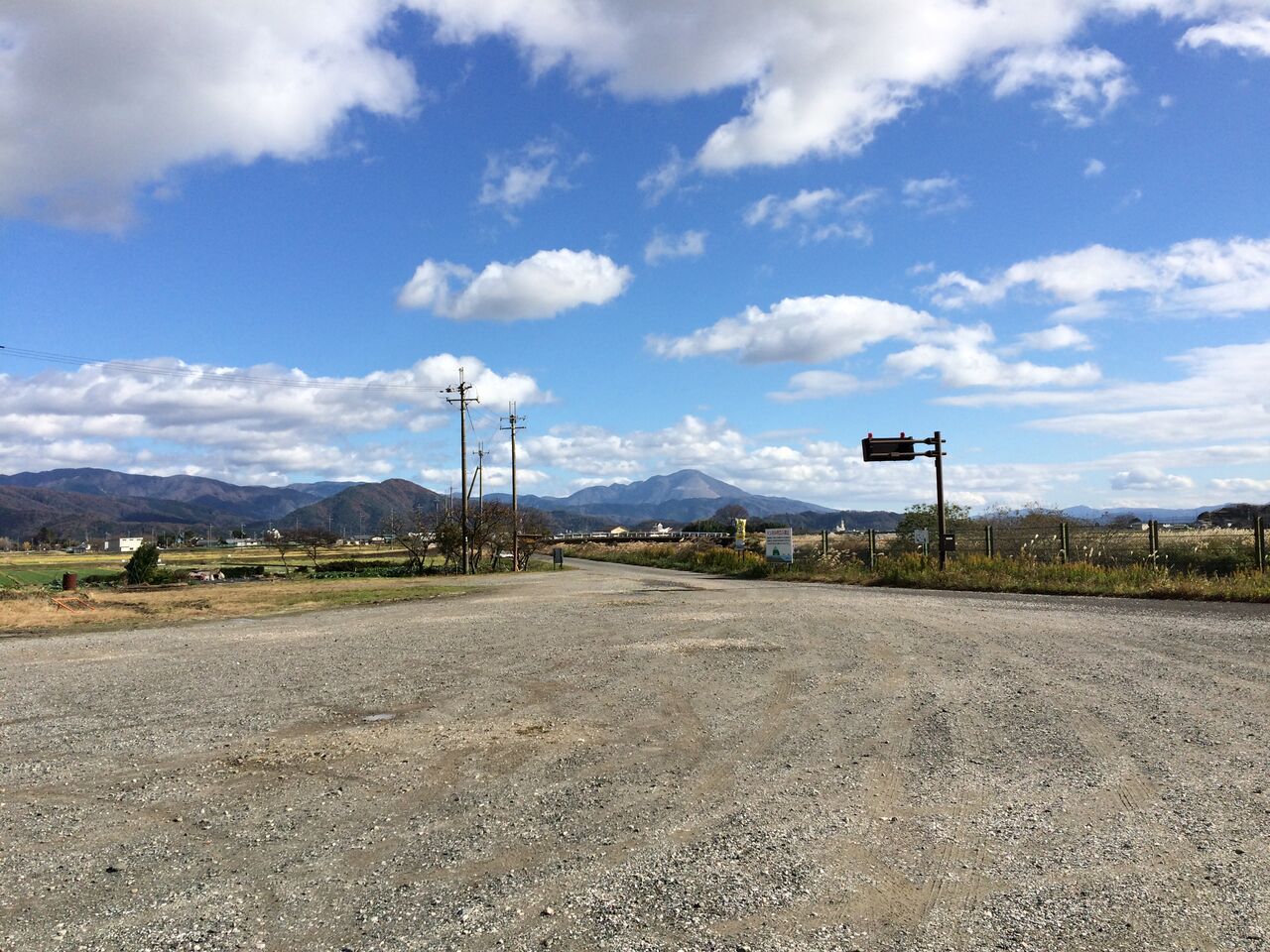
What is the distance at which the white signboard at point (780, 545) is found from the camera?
34.3 m

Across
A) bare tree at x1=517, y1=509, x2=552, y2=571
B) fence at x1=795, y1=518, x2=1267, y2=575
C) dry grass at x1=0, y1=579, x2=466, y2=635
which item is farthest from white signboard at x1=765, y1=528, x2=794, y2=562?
bare tree at x1=517, y1=509, x2=552, y2=571

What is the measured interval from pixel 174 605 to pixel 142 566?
20.9m

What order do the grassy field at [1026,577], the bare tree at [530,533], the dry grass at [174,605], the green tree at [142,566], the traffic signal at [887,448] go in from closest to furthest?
the grassy field at [1026,577]
the dry grass at [174,605]
the traffic signal at [887,448]
the green tree at [142,566]
the bare tree at [530,533]

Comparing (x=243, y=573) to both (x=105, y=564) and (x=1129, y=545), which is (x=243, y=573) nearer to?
(x=105, y=564)

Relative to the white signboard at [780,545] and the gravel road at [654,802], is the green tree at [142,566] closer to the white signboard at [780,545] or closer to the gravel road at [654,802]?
the white signboard at [780,545]

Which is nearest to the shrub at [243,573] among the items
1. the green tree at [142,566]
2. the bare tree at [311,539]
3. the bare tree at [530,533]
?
the green tree at [142,566]

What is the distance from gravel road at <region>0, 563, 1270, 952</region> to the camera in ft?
13.0

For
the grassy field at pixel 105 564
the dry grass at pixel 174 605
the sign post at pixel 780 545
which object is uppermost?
the sign post at pixel 780 545

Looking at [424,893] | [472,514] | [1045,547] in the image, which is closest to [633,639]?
[424,893]

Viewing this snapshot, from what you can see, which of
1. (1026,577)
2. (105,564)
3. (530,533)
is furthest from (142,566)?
(105,564)

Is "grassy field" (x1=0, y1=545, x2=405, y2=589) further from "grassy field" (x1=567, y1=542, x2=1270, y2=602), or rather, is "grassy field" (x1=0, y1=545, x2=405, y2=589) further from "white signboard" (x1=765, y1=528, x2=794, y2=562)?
"grassy field" (x1=567, y1=542, x2=1270, y2=602)

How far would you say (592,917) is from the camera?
3.97 meters

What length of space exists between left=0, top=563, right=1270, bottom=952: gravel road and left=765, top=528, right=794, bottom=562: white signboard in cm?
2215

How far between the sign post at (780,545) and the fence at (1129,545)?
289 centimetres
